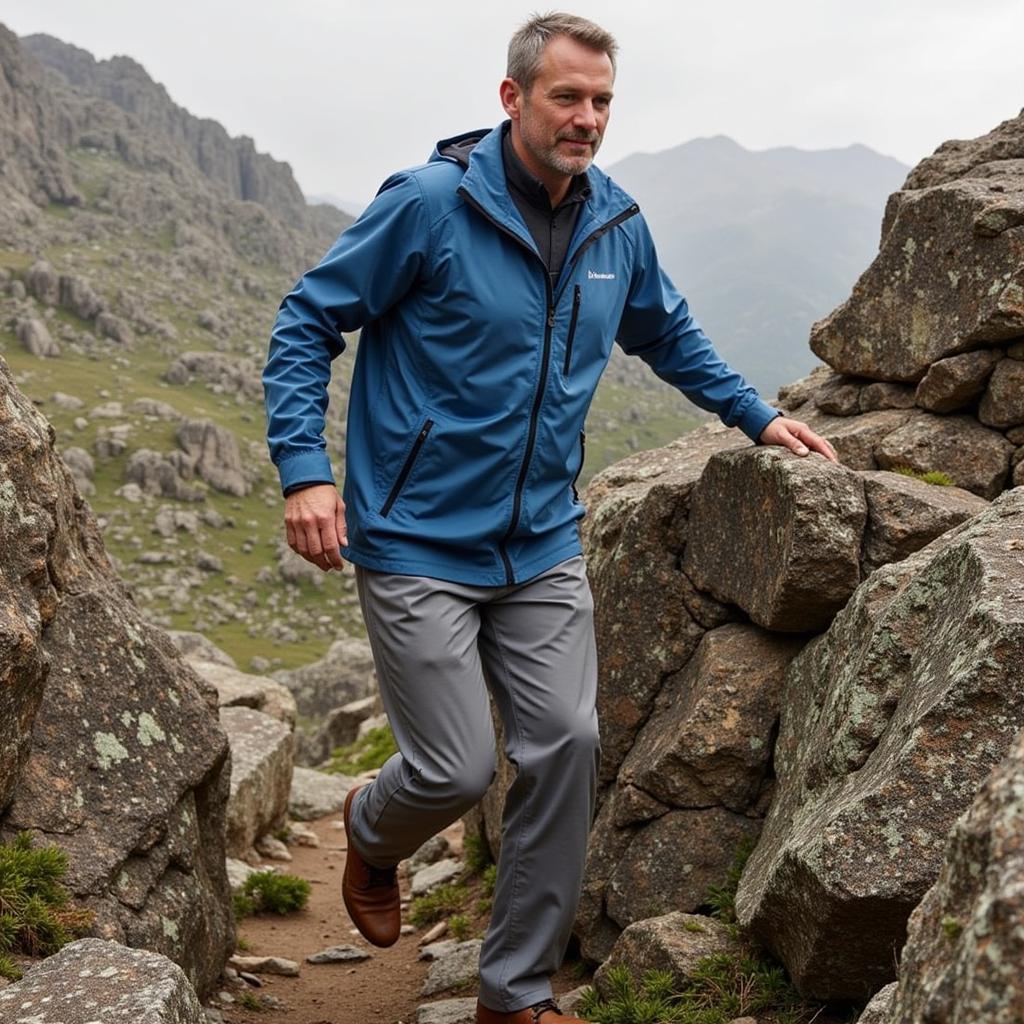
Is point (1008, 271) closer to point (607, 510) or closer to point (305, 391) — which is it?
point (607, 510)

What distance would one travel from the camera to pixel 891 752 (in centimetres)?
695

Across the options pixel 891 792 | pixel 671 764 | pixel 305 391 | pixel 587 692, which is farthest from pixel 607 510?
pixel 891 792

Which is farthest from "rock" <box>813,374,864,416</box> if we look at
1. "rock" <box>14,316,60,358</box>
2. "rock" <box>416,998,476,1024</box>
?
"rock" <box>14,316,60,358</box>

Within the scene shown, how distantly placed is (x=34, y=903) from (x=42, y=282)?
198 meters

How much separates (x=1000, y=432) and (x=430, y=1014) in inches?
272

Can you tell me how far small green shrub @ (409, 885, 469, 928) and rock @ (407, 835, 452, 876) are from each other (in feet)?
7.69

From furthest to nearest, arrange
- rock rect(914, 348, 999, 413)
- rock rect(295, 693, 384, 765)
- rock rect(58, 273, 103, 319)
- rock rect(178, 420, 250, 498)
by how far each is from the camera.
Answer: rock rect(58, 273, 103, 319) → rock rect(178, 420, 250, 498) → rock rect(295, 693, 384, 765) → rock rect(914, 348, 999, 413)

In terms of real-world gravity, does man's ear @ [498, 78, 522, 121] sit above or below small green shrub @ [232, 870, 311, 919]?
above

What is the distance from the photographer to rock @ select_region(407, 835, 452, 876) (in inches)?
619

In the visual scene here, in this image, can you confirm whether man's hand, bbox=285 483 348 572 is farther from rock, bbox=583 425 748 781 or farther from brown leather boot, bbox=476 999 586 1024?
rock, bbox=583 425 748 781

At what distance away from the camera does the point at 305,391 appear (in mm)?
7723

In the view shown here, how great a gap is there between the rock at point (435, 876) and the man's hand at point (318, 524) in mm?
7851

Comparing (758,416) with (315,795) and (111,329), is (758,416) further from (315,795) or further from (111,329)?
(111,329)

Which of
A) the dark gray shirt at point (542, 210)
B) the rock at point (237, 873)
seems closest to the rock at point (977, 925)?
the dark gray shirt at point (542, 210)
